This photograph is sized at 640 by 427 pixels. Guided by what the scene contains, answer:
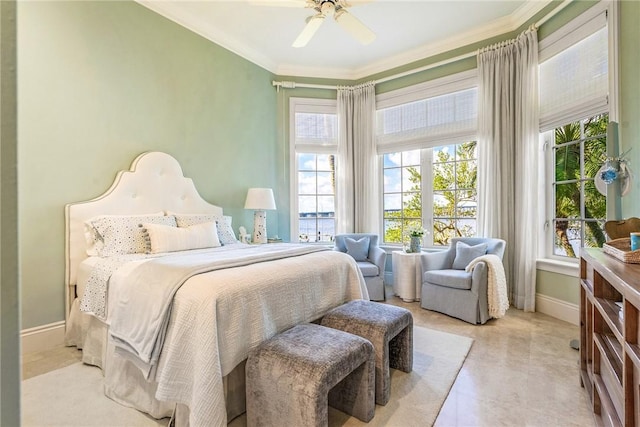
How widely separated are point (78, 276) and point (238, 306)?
6.10ft

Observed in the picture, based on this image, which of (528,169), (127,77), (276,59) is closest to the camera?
(127,77)

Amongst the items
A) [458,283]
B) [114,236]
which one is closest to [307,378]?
[114,236]

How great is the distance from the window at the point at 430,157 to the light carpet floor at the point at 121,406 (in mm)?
2260

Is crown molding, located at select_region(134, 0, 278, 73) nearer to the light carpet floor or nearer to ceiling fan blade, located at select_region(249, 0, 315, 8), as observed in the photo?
ceiling fan blade, located at select_region(249, 0, 315, 8)

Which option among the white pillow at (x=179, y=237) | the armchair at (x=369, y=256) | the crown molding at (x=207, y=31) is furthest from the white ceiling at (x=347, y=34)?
the armchair at (x=369, y=256)

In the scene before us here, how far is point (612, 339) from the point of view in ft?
4.88

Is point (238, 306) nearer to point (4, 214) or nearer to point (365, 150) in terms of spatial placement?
point (4, 214)

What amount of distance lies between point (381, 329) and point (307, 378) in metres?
0.66

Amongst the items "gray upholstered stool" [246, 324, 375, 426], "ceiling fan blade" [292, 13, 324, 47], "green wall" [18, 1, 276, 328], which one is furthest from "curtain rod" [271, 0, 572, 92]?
"gray upholstered stool" [246, 324, 375, 426]

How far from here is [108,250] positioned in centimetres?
250

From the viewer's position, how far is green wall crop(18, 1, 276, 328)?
2.45 m

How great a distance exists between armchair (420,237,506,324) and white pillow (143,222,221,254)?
2341 millimetres

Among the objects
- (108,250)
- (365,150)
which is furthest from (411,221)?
(108,250)

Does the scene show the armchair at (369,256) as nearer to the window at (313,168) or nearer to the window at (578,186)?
the window at (313,168)
